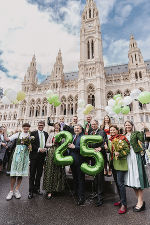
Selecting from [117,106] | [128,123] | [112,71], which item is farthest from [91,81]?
[128,123]

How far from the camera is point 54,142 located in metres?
3.97

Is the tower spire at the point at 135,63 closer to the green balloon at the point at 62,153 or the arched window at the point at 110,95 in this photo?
the arched window at the point at 110,95

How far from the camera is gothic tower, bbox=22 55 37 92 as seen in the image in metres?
→ 36.1

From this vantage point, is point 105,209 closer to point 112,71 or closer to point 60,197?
point 60,197

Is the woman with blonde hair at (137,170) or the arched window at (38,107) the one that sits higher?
the arched window at (38,107)

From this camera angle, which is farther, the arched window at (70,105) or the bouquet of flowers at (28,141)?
the arched window at (70,105)

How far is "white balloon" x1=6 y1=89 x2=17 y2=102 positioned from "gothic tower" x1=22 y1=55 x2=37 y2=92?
98.9ft

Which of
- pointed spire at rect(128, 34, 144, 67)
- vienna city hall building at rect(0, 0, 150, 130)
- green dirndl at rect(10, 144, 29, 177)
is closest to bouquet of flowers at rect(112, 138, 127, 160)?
green dirndl at rect(10, 144, 29, 177)

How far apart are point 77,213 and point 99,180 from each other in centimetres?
99

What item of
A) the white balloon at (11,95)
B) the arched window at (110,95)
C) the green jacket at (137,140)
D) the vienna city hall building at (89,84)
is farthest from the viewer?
the arched window at (110,95)

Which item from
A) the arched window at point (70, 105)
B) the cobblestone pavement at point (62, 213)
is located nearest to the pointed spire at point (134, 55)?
the arched window at point (70, 105)

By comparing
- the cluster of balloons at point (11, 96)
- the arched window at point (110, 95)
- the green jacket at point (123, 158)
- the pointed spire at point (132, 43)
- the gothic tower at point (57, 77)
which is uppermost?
the pointed spire at point (132, 43)

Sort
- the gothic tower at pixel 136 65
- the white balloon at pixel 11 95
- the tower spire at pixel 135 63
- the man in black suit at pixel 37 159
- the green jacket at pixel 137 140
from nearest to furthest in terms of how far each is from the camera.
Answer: the green jacket at pixel 137 140, the man in black suit at pixel 37 159, the white balloon at pixel 11 95, the gothic tower at pixel 136 65, the tower spire at pixel 135 63

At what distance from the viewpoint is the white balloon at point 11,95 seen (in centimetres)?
717
